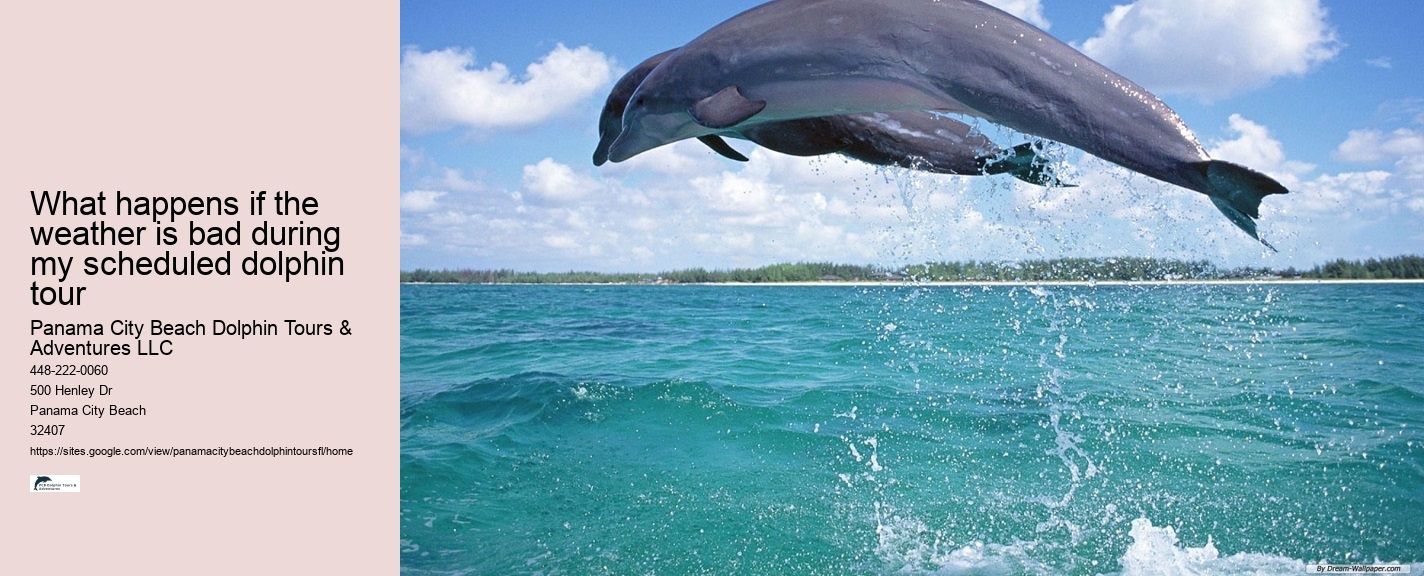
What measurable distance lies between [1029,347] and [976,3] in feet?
52.0

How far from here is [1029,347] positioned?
18.0 m

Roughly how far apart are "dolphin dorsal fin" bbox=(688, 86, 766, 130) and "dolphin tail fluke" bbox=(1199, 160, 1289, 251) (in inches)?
63.8

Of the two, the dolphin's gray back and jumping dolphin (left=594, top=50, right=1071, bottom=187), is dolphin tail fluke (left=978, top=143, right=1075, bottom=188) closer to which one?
jumping dolphin (left=594, top=50, right=1071, bottom=187)

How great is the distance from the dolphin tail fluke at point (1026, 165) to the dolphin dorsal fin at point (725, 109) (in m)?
1.06

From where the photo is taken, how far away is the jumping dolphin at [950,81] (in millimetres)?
2936

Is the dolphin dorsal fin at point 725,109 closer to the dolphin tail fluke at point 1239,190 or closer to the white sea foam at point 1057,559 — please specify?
the dolphin tail fluke at point 1239,190

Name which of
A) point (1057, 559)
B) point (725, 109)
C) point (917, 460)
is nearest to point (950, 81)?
point (725, 109)

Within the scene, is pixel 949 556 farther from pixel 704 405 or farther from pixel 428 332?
pixel 428 332

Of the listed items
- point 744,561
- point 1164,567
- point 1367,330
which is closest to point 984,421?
point 1164,567

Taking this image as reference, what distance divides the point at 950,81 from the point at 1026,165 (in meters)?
0.74

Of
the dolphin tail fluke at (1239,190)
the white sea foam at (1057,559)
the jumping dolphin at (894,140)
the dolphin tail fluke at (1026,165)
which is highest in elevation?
the jumping dolphin at (894,140)

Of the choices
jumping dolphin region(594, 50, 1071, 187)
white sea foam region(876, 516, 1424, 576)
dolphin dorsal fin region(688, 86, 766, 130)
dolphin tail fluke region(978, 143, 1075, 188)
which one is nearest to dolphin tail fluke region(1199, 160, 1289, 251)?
dolphin tail fluke region(978, 143, 1075, 188)

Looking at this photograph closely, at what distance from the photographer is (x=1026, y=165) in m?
3.71
